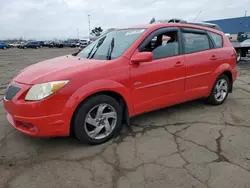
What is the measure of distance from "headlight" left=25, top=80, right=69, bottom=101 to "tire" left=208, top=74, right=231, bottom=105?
310cm

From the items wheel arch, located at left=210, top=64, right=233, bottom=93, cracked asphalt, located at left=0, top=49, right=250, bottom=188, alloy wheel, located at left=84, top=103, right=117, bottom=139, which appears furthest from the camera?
wheel arch, located at left=210, top=64, right=233, bottom=93

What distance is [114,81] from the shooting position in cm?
301

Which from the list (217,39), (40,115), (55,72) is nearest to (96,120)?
(40,115)

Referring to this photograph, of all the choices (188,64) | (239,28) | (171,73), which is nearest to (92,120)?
(171,73)

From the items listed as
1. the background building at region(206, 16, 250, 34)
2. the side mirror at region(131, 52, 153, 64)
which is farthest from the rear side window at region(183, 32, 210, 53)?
the background building at region(206, 16, 250, 34)

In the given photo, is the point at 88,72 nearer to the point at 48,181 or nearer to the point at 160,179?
the point at 48,181

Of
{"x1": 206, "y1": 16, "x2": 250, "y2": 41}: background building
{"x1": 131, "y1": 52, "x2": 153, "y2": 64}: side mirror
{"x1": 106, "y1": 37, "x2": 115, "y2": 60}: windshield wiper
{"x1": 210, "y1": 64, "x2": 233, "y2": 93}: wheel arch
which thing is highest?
{"x1": 206, "y1": 16, "x2": 250, "y2": 41}: background building

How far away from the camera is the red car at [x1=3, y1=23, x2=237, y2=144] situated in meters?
2.70

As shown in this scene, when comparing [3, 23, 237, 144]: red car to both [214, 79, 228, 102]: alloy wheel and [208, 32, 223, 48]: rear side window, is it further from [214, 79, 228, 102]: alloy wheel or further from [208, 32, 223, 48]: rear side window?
[214, 79, 228, 102]: alloy wheel

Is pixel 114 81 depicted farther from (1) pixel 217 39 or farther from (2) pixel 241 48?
(2) pixel 241 48

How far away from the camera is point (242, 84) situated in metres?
6.73

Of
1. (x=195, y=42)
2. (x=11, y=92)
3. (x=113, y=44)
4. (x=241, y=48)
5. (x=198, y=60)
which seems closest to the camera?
(x=11, y=92)

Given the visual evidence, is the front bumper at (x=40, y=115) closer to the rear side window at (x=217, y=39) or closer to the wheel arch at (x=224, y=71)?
the wheel arch at (x=224, y=71)

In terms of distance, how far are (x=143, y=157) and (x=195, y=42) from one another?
8.01 feet
